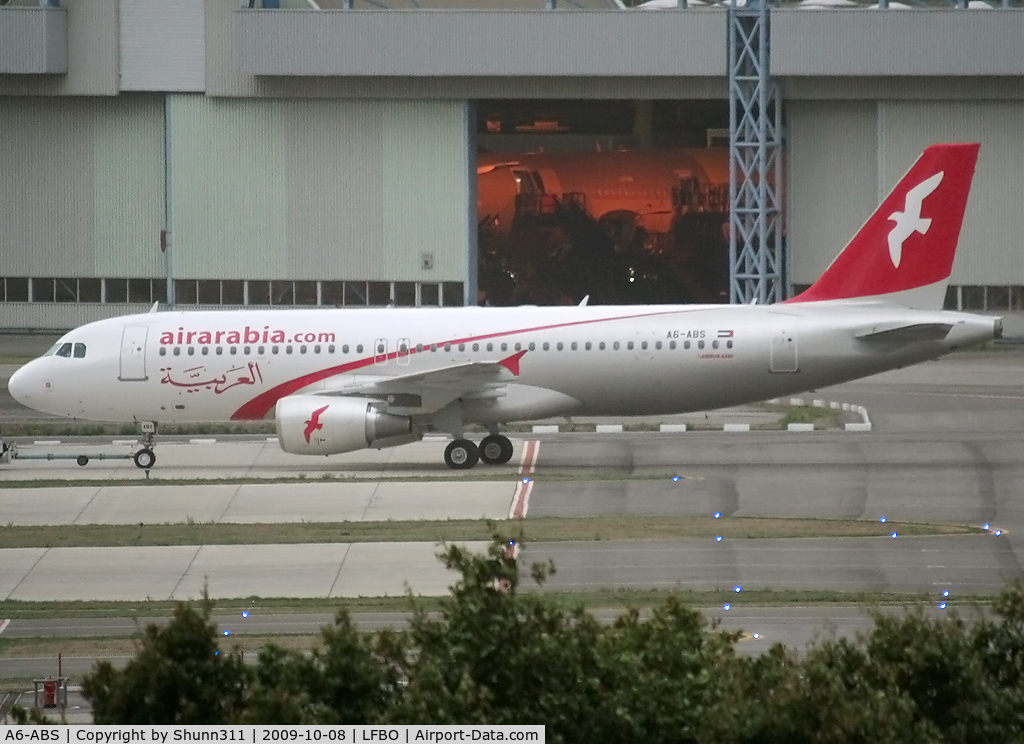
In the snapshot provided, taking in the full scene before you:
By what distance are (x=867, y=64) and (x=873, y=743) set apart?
51570mm

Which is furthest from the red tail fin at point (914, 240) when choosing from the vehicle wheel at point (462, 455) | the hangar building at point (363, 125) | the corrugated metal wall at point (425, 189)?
the corrugated metal wall at point (425, 189)

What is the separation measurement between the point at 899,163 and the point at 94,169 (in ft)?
97.9

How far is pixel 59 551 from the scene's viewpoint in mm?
27719

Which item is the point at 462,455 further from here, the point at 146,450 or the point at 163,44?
the point at 163,44

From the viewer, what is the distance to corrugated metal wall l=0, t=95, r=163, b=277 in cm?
6638

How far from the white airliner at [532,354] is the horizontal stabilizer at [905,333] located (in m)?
0.03

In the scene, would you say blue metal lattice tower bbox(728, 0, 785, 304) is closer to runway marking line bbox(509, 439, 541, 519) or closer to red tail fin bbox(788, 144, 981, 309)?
runway marking line bbox(509, 439, 541, 519)

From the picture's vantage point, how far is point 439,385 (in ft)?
113

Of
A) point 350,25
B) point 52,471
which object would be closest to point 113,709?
point 52,471

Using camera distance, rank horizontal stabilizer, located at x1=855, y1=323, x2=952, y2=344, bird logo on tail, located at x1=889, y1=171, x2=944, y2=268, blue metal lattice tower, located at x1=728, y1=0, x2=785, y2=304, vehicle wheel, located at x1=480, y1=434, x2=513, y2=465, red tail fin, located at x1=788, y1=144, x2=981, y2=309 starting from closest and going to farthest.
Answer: horizontal stabilizer, located at x1=855, y1=323, x2=952, y2=344 → red tail fin, located at x1=788, y1=144, x2=981, y2=309 → bird logo on tail, located at x1=889, y1=171, x2=944, y2=268 → vehicle wheel, located at x1=480, y1=434, x2=513, y2=465 → blue metal lattice tower, located at x1=728, y1=0, x2=785, y2=304

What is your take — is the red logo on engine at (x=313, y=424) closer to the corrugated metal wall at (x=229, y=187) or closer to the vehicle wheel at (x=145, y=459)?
the vehicle wheel at (x=145, y=459)

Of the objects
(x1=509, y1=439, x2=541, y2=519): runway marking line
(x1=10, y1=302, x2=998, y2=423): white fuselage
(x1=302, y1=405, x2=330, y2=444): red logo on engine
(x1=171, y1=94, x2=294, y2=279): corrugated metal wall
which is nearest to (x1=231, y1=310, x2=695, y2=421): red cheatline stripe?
(x1=10, y1=302, x2=998, y2=423): white fuselage

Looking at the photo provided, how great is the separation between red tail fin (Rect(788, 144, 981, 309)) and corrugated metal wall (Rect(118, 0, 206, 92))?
119 feet

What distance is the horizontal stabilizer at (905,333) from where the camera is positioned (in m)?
33.7
